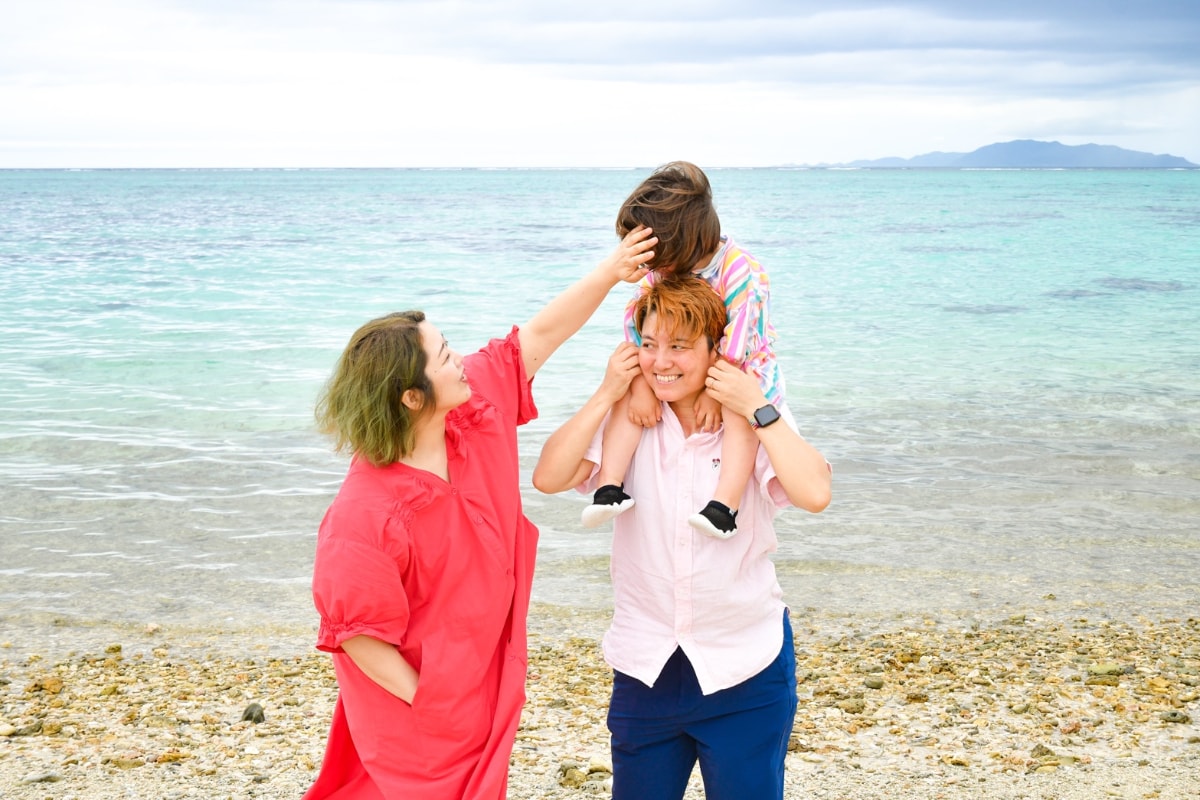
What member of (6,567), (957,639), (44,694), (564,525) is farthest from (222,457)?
(957,639)

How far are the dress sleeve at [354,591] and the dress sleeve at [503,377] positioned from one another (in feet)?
1.92

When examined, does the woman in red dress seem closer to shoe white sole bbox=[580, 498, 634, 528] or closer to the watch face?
shoe white sole bbox=[580, 498, 634, 528]

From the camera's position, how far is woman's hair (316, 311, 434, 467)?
2.56m

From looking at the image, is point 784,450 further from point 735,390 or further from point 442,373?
point 442,373

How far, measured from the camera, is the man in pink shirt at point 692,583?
2.73 meters

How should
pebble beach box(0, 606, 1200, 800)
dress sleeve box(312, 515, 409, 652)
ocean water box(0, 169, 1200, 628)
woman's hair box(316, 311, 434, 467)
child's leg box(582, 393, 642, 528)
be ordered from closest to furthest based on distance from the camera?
1. dress sleeve box(312, 515, 409, 652)
2. woman's hair box(316, 311, 434, 467)
3. child's leg box(582, 393, 642, 528)
4. pebble beach box(0, 606, 1200, 800)
5. ocean water box(0, 169, 1200, 628)

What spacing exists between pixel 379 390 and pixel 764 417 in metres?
0.92

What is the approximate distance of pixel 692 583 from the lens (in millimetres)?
2775

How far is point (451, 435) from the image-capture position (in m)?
2.77

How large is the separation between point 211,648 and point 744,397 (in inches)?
179

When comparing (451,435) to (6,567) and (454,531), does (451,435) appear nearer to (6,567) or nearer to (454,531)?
(454,531)

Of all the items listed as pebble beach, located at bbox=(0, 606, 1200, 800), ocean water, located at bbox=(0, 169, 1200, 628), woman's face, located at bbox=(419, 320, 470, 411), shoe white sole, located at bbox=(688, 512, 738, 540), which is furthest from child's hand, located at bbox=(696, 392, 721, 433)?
ocean water, located at bbox=(0, 169, 1200, 628)

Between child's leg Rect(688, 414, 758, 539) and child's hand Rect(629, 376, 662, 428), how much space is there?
0.58 feet

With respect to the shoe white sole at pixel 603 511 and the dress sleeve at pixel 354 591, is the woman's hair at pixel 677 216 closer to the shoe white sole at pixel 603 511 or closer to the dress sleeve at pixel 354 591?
the shoe white sole at pixel 603 511
